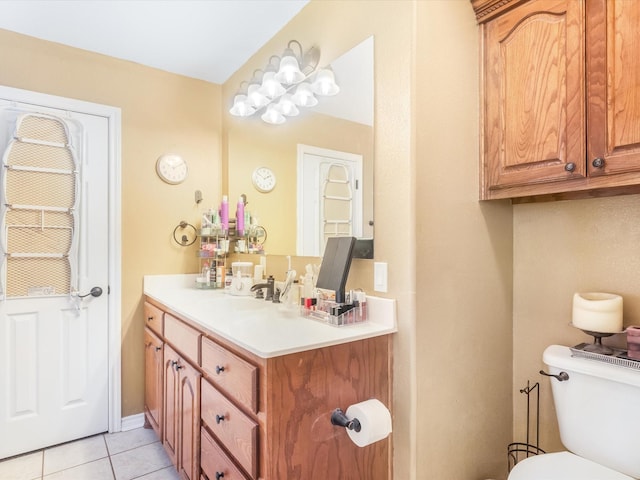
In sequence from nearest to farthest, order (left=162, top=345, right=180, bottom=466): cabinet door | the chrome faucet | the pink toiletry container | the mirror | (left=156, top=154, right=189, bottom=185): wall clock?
1. the pink toiletry container
2. the mirror
3. (left=162, top=345, right=180, bottom=466): cabinet door
4. the chrome faucet
5. (left=156, top=154, right=189, bottom=185): wall clock

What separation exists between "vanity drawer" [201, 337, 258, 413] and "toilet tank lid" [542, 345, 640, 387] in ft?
3.51

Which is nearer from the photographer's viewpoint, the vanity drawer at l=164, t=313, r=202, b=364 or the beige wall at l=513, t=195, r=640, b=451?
the beige wall at l=513, t=195, r=640, b=451

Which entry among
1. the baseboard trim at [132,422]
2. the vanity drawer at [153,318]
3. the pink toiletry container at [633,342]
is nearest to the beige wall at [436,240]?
the pink toiletry container at [633,342]

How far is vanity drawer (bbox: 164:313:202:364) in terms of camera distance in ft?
5.09

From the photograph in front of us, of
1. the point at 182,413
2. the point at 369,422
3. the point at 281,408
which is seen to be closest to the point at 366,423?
the point at 369,422

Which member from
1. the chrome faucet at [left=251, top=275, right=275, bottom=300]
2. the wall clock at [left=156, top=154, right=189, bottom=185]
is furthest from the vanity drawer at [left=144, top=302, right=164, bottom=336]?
the wall clock at [left=156, top=154, right=189, bottom=185]

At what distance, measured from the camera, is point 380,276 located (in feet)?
4.80

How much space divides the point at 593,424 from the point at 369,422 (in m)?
0.80

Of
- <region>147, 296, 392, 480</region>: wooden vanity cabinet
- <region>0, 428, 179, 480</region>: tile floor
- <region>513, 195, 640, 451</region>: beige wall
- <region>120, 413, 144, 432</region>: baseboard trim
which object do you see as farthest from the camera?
<region>120, 413, 144, 432</region>: baseboard trim

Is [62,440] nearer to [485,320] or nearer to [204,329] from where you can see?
[204,329]

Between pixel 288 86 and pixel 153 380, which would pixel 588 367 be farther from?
pixel 153 380

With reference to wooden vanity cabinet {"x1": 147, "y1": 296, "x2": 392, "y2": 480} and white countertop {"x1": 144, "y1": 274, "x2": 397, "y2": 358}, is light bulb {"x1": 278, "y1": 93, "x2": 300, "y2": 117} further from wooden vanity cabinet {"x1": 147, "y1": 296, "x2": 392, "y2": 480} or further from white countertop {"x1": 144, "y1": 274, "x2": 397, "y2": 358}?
wooden vanity cabinet {"x1": 147, "y1": 296, "x2": 392, "y2": 480}

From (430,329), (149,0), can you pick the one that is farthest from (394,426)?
(149,0)

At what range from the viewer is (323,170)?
5.87 feet
